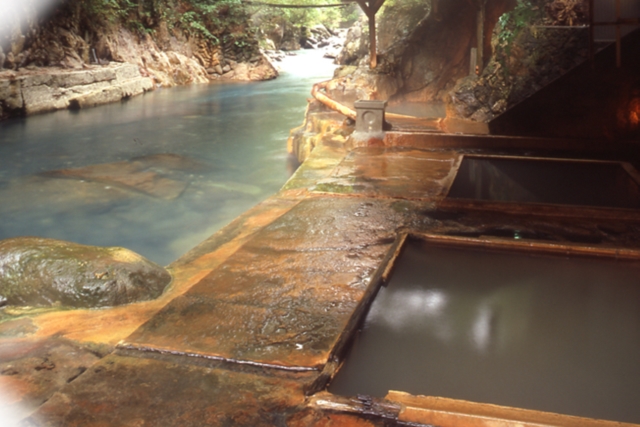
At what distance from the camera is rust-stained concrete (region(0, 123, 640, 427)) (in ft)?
7.97

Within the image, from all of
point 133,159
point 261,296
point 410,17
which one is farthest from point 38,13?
point 261,296

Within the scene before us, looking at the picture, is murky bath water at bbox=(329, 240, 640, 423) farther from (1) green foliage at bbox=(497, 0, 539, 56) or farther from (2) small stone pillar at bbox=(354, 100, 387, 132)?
(1) green foliage at bbox=(497, 0, 539, 56)

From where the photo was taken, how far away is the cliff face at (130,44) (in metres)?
16.8

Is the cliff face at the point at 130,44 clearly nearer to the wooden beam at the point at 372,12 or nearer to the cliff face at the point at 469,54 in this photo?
the cliff face at the point at 469,54

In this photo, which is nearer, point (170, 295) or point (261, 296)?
point (261, 296)

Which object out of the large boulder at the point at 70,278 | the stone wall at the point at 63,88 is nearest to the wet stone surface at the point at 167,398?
the large boulder at the point at 70,278

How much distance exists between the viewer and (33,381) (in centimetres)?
273

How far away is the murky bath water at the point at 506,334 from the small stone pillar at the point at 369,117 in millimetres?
4256

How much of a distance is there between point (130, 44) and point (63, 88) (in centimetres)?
645

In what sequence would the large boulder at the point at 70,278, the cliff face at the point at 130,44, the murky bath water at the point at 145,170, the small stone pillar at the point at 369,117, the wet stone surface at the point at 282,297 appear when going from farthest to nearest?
the cliff face at the point at 130,44
the murky bath water at the point at 145,170
the small stone pillar at the point at 369,117
the large boulder at the point at 70,278
the wet stone surface at the point at 282,297

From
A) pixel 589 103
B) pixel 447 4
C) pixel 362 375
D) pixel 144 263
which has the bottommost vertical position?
pixel 362 375

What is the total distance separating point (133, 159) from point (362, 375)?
416 inches

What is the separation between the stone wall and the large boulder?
13.4m

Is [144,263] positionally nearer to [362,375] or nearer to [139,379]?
[139,379]
